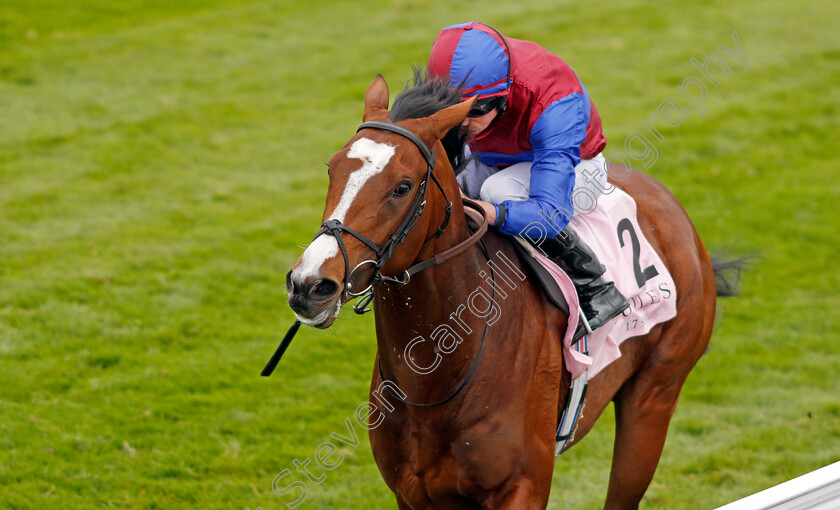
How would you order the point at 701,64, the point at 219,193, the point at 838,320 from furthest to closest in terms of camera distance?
the point at 701,64 → the point at 219,193 → the point at 838,320

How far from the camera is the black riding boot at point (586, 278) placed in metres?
3.14

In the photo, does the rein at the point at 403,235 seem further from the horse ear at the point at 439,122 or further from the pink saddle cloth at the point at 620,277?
the pink saddle cloth at the point at 620,277

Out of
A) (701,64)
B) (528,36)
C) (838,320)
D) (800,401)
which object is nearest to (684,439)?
(800,401)

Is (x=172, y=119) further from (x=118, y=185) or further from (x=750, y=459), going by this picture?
(x=750, y=459)

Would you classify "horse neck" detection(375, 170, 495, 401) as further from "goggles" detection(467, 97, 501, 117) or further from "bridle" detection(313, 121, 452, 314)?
"goggles" detection(467, 97, 501, 117)

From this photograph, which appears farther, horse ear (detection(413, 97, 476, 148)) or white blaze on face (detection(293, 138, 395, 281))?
horse ear (detection(413, 97, 476, 148))

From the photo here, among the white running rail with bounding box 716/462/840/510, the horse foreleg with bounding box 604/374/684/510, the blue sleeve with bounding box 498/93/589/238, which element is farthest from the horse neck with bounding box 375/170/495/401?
the horse foreleg with bounding box 604/374/684/510

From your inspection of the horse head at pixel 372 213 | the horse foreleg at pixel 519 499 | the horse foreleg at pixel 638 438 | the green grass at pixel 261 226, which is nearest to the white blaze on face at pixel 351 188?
the horse head at pixel 372 213

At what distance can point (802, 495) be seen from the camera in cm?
278

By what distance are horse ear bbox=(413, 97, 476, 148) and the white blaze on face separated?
15 cm

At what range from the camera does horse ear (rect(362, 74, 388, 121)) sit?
8.84 feet

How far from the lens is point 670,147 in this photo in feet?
30.9

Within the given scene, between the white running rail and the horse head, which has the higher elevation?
the horse head

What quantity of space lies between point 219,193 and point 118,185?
1.03 metres
